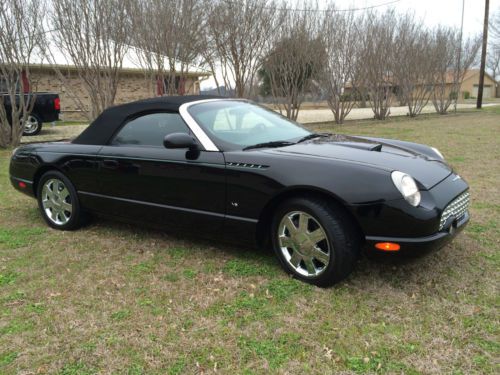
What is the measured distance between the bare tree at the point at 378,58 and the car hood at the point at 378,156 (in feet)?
46.2

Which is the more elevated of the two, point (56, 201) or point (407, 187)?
point (407, 187)

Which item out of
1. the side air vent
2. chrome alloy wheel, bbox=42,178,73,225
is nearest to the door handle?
chrome alloy wheel, bbox=42,178,73,225

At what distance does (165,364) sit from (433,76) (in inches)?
916

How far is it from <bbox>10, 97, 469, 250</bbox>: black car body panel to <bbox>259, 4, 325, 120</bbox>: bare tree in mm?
10680

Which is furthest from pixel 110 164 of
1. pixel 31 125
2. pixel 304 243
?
pixel 31 125

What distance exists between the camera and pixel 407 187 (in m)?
2.81

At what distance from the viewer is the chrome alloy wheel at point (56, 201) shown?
14.8 ft

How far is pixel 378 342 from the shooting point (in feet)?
8.12

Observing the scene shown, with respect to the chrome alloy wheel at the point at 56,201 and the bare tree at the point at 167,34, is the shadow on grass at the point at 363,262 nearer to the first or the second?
the chrome alloy wheel at the point at 56,201

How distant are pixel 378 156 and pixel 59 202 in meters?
3.30

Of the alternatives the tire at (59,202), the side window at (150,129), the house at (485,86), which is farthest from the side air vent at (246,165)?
the house at (485,86)

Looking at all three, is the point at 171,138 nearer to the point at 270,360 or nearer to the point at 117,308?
the point at 117,308

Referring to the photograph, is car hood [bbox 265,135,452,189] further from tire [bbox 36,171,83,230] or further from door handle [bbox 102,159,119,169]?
tire [bbox 36,171,83,230]

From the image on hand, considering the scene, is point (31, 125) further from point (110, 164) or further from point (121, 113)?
point (110, 164)
